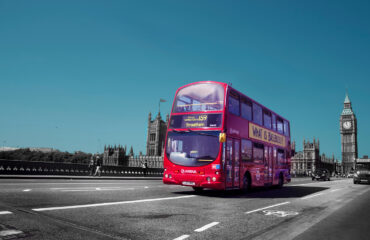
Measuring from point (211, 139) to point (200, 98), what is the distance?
185 cm

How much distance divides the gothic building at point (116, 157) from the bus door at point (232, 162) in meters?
111

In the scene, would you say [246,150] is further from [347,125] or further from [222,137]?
[347,125]

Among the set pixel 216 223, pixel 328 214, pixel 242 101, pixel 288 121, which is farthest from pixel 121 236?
pixel 288 121

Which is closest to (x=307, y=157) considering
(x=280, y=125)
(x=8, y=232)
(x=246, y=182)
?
(x=280, y=125)

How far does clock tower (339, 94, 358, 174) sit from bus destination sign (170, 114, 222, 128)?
171 metres

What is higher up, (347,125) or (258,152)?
(347,125)

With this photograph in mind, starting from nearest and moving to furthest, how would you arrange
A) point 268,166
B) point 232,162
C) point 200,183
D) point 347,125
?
point 200,183, point 232,162, point 268,166, point 347,125

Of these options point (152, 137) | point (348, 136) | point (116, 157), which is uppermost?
point (348, 136)

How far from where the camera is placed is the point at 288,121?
20703 mm

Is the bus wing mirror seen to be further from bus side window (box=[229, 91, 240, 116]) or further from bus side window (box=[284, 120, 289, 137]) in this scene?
bus side window (box=[284, 120, 289, 137])

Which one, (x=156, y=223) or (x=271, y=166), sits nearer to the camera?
(x=156, y=223)

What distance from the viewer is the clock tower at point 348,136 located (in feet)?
531

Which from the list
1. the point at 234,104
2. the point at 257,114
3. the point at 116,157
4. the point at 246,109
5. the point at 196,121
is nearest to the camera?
the point at 196,121

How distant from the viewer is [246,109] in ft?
45.9
